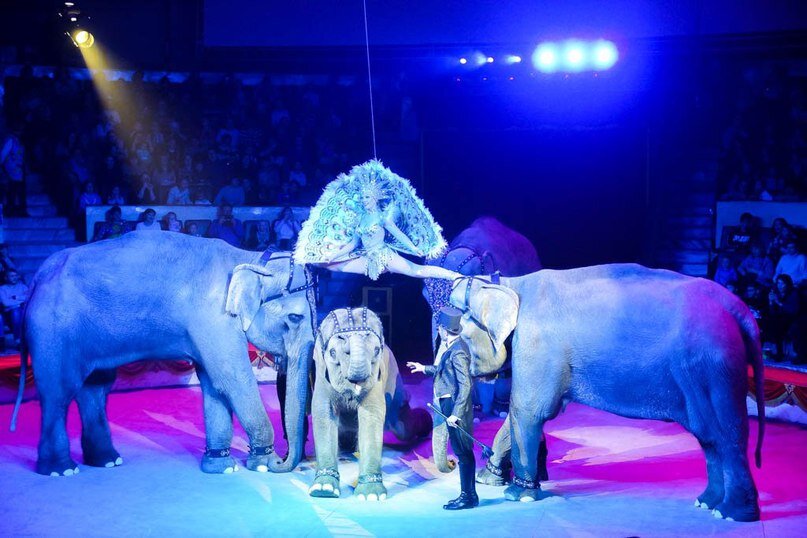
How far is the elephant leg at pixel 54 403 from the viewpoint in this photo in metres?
7.08

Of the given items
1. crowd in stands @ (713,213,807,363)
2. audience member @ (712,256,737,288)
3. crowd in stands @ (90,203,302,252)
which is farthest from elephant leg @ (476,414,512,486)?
crowd in stands @ (90,203,302,252)

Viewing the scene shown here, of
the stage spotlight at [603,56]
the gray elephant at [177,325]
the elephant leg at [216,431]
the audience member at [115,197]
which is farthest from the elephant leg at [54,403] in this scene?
the stage spotlight at [603,56]

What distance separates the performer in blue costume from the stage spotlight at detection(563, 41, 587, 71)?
6.12 m

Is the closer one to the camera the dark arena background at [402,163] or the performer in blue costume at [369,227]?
the performer in blue costume at [369,227]

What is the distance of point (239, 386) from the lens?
7.15m

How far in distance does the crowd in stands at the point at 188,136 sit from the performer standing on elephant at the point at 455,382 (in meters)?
6.93

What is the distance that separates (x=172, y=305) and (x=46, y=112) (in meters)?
7.48

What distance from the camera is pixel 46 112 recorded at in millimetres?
13492

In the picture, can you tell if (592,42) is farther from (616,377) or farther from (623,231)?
(616,377)

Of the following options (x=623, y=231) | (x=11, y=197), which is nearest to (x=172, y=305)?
(x=11, y=197)

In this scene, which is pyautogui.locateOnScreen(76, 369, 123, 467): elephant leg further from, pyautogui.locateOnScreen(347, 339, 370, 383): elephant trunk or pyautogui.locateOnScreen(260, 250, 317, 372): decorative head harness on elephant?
pyautogui.locateOnScreen(347, 339, 370, 383): elephant trunk

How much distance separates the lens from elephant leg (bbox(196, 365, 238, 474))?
726 centimetres

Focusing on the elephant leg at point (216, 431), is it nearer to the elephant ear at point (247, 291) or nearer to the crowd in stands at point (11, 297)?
the elephant ear at point (247, 291)

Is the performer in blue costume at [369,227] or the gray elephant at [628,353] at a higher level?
the performer in blue costume at [369,227]
